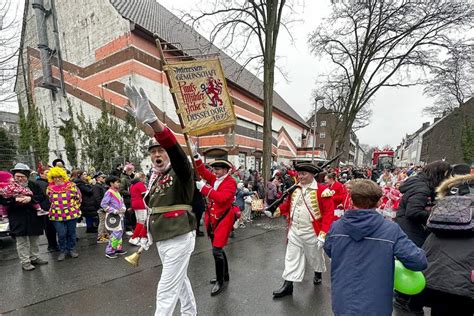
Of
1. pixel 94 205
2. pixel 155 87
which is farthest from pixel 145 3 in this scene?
pixel 94 205

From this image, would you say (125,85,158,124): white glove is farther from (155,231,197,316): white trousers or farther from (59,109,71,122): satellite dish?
(59,109,71,122): satellite dish

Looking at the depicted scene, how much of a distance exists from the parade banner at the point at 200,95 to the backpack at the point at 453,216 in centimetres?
253

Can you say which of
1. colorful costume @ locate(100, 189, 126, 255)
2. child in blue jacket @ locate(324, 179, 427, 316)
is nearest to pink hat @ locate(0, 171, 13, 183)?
colorful costume @ locate(100, 189, 126, 255)

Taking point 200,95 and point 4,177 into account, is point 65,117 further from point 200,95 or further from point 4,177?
point 200,95

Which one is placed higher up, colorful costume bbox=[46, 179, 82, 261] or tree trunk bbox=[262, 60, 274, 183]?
tree trunk bbox=[262, 60, 274, 183]

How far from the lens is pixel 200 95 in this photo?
3.50m

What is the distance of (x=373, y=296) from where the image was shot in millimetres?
1975

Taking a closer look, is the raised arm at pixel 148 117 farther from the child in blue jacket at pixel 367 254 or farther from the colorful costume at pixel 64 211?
the colorful costume at pixel 64 211

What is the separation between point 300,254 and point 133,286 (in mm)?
2505

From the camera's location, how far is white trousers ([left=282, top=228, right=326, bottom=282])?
3.52 m

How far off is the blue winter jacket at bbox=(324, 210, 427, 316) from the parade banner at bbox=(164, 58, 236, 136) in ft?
7.02

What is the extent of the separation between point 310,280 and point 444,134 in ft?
155

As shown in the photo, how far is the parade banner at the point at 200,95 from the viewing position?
333cm

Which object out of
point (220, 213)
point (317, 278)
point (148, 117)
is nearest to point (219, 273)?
point (220, 213)
